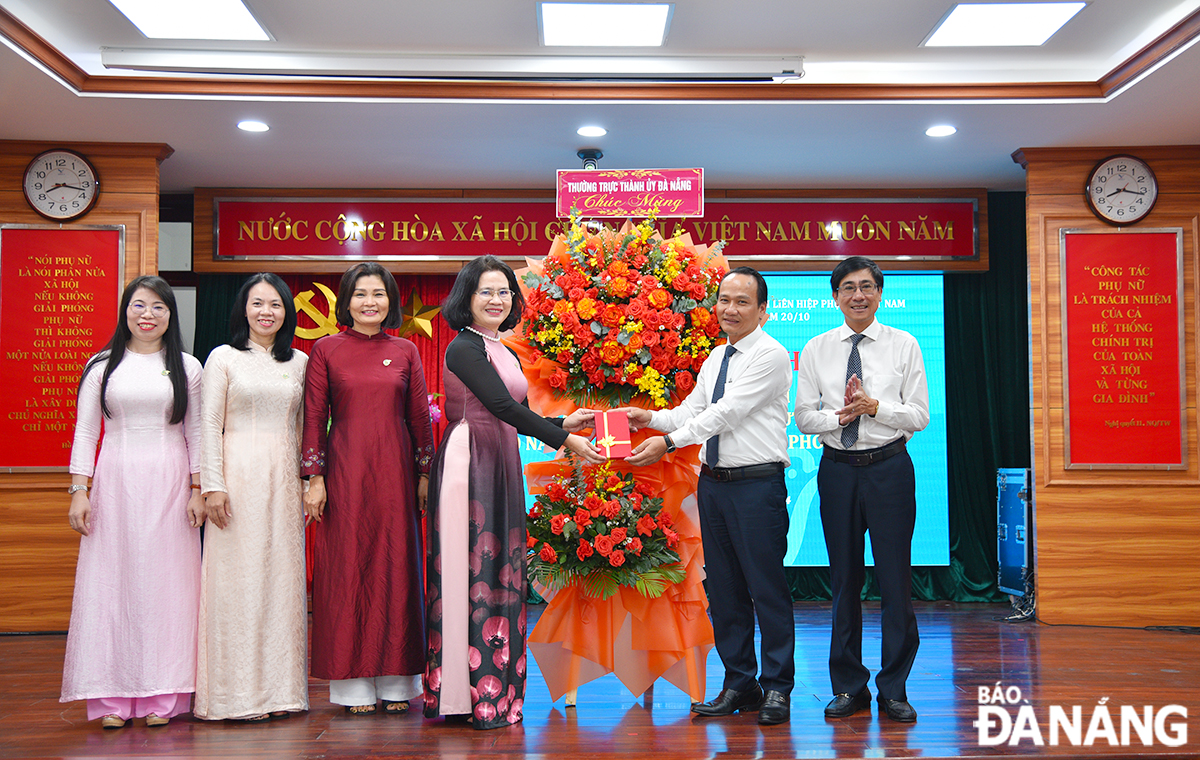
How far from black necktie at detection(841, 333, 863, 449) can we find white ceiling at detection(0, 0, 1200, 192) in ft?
5.67

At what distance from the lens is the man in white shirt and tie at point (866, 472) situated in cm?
296

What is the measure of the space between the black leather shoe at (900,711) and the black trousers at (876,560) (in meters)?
0.02

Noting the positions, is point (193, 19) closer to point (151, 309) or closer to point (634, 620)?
point (151, 309)

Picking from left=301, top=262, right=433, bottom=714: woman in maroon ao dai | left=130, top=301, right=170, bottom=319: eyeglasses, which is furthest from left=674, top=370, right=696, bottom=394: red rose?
left=130, top=301, right=170, bottom=319: eyeglasses

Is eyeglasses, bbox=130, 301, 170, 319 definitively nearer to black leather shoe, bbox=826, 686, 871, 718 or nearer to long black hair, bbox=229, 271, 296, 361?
long black hair, bbox=229, 271, 296, 361

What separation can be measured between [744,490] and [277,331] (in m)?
1.84

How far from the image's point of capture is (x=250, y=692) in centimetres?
300

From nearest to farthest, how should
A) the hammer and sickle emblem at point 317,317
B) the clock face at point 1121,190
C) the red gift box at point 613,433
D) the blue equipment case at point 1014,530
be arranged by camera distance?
1. the red gift box at point 613,433
2. the clock face at point 1121,190
3. the blue equipment case at point 1014,530
4. the hammer and sickle emblem at point 317,317

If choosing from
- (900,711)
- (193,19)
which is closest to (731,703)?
(900,711)

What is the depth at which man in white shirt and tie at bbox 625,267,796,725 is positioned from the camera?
295 cm

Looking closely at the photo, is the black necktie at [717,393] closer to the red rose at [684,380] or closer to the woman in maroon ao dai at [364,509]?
the red rose at [684,380]

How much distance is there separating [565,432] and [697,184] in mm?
1067

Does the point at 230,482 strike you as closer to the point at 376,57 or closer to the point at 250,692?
the point at 250,692

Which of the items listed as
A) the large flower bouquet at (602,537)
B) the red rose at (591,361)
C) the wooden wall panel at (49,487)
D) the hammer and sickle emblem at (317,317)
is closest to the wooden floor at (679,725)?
the large flower bouquet at (602,537)
